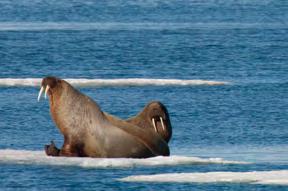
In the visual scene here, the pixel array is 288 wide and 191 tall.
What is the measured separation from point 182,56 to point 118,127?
2916 cm

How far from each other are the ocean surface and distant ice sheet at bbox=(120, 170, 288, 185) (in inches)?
0.6

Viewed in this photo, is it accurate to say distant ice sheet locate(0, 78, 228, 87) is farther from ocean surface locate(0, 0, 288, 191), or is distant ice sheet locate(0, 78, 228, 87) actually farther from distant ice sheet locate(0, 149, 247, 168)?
distant ice sheet locate(0, 149, 247, 168)

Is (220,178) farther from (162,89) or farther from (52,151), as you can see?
(162,89)

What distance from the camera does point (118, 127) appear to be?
23.3 metres

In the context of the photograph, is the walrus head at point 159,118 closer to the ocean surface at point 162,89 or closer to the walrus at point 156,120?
the walrus at point 156,120

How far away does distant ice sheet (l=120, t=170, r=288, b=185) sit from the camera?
2050 centimetres

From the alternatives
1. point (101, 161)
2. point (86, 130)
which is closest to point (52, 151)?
point (86, 130)

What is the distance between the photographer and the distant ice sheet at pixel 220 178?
20500 millimetres

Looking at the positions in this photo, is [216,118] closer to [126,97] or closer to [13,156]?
[126,97]

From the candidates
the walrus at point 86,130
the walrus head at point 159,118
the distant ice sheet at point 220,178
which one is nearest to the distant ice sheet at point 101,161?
the walrus at point 86,130

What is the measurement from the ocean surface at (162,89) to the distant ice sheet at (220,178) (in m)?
0.01

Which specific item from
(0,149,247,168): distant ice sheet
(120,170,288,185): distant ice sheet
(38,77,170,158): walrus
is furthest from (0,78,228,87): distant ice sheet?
(120,170,288,185): distant ice sheet

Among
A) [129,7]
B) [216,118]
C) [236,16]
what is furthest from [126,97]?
[129,7]

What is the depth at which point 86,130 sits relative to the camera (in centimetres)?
2303
